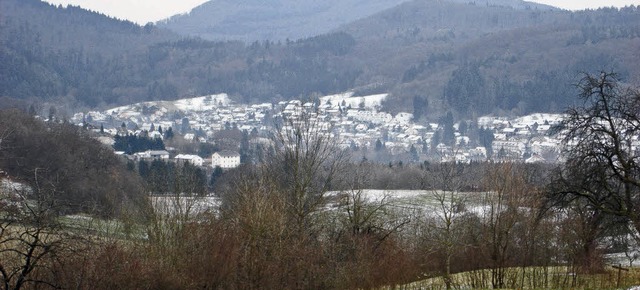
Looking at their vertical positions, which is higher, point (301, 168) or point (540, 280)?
point (301, 168)

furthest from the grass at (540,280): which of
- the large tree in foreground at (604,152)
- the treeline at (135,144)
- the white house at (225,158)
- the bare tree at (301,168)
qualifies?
the treeline at (135,144)

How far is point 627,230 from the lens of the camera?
22.6 metres

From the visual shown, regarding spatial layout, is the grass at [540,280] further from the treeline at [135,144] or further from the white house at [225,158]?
the treeline at [135,144]

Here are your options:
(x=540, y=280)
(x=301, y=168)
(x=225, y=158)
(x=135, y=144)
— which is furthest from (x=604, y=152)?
(x=135, y=144)

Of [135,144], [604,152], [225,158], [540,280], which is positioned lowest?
[225,158]

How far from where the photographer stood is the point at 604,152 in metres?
21.7

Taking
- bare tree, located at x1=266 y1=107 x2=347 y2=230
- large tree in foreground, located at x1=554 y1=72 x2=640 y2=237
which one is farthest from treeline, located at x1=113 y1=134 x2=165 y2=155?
large tree in foreground, located at x1=554 y1=72 x2=640 y2=237

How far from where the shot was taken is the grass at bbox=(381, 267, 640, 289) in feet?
72.7

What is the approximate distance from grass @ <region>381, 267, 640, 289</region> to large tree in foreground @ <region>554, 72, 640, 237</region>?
183 centimetres

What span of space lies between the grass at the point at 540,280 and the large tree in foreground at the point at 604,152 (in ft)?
6.02

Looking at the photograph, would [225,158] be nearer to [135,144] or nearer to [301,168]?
[135,144]

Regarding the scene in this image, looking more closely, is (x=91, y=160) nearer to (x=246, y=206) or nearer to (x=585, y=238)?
(x=246, y=206)

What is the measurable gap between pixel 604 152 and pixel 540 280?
5.31 meters

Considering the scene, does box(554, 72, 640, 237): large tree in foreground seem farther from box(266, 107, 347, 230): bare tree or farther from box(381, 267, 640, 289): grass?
box(266, 107, 347, 230): bare tree
